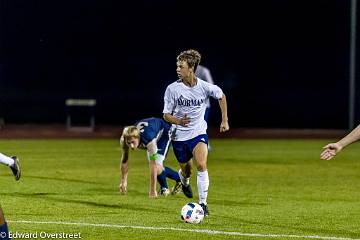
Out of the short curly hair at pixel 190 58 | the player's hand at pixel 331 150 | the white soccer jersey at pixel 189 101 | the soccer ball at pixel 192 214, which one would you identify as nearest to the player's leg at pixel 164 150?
the white soccer jersey at pixel 189 101

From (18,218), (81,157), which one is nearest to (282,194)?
(18,218)

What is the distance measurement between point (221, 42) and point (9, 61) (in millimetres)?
9912

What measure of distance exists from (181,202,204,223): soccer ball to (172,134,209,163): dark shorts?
3.93 feet

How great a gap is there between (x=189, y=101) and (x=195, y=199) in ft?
8.24

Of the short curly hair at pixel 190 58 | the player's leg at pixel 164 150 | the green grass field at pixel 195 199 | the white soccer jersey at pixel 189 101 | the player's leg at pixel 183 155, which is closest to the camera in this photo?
the green grass field at pixel 195 199

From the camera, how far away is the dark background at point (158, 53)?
4084cm

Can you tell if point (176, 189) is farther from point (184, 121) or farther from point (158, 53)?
point (158, 53)

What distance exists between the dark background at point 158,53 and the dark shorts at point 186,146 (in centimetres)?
2726

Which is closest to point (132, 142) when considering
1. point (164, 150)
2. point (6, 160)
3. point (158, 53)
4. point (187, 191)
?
point (187, 191)

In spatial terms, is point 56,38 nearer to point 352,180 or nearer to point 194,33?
point 194,33

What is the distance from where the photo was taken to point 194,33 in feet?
141

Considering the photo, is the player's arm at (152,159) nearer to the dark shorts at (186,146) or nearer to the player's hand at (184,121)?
the dark shorts at (186,146)

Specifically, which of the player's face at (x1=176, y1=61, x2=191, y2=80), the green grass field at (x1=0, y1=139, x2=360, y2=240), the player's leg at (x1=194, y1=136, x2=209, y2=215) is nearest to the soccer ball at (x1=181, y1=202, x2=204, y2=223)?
the green grass field at (x1=0, y1=139, x2=360, y2=240)

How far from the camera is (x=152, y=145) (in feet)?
46.6
